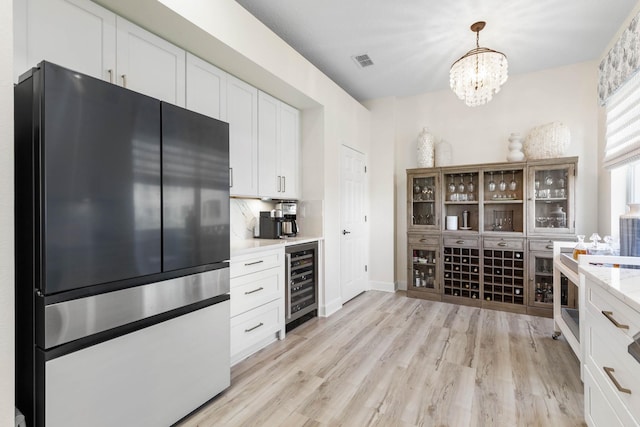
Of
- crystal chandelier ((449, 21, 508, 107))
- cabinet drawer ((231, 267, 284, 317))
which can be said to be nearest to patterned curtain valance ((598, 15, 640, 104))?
crystal chandelier ((449, 21, 508, 107))

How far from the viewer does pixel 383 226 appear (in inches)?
183

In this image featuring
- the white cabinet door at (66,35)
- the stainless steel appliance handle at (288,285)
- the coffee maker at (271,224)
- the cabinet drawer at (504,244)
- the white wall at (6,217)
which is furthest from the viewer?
the cabinet drawer at (504,244)

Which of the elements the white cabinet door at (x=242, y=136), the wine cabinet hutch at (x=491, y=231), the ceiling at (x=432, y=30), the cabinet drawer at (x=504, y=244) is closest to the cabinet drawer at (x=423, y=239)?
the wine cabinet hutch at (x=491, y=231)

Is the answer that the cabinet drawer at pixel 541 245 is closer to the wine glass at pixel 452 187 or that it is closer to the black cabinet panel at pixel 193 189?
the wine glass at pixel 452 187

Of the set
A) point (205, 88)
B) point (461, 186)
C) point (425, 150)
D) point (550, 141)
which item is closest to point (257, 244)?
point (205, 88)

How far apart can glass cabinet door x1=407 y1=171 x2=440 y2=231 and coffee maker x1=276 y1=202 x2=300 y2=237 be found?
1672 millimetres

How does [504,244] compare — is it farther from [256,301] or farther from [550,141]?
[256,301]

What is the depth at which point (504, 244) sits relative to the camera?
3.68m

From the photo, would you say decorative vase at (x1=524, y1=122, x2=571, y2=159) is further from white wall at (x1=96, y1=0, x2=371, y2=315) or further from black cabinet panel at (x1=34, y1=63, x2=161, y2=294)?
black cabinet panel at (x1=34, y1=63, x2=161, y2=294)

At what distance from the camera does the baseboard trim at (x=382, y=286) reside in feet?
15.0

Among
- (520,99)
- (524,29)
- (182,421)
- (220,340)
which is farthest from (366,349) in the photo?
(520,99)

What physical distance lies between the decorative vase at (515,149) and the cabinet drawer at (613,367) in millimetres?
2566

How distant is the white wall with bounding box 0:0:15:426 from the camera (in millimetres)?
914

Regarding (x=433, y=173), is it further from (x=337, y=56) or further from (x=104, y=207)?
(x=104, y=207)
